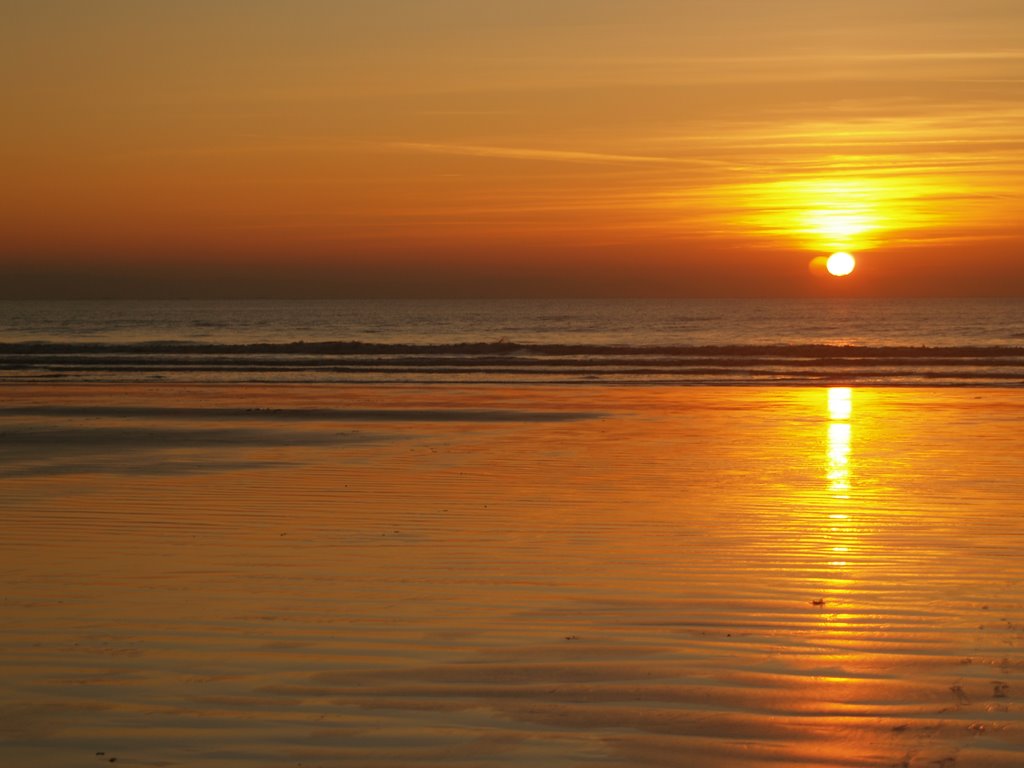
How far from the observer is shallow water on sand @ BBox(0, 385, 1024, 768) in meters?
4.48

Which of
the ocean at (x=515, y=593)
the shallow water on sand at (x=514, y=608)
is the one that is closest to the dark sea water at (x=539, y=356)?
the ocean at (x=515, y=593)

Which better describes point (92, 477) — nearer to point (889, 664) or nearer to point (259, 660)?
point (259, 660)

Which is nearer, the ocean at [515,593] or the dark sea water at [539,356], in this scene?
the ocean at [515,593]

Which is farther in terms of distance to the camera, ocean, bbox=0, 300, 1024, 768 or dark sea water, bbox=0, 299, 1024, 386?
dark sea water, bbox=0, 299, 1024, 386

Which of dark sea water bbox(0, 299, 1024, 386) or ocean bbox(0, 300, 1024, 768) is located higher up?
dark sea water bbox(0, 299, 1024, 386)

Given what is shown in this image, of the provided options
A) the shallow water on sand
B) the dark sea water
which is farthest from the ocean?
the dark sea water

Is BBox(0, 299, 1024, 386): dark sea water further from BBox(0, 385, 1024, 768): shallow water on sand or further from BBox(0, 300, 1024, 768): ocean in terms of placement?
BBox(0, 385, 1024, 768): shallow water on sand

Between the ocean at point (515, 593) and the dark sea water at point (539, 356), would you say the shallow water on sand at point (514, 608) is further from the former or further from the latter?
the dark sea water at point (539, 356)

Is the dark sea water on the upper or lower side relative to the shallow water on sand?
upper

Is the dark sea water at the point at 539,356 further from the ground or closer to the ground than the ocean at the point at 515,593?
further from the ground

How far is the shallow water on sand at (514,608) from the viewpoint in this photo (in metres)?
4.48

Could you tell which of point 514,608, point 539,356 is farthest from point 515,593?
point 539,356

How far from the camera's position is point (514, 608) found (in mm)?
6348

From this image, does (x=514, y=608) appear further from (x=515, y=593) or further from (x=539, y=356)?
(x=539, y=356)
